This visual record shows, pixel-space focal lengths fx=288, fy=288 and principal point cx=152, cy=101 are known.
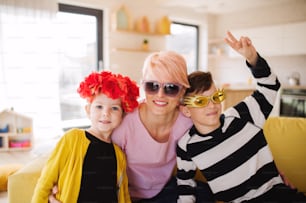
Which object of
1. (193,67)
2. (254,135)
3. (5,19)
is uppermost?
(5,19)

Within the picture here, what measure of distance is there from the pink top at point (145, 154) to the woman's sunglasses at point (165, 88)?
0.15 metres

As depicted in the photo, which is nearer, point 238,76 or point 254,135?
point 254,135

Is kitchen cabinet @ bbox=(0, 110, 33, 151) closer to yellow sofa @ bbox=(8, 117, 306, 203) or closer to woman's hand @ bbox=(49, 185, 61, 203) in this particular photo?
woman's hand @ bbox=(49, 185, 61, 203)

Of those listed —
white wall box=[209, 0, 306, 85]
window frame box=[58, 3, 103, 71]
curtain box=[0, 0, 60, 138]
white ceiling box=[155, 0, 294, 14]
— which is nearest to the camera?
curtain box=[0, 0, 60, 138]

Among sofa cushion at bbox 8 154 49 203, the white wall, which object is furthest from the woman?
the white wall

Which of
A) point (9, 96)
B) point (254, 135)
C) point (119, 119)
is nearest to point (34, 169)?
point (119, 119)

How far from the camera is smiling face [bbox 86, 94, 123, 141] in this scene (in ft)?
3.77

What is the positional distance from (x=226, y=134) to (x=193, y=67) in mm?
4780

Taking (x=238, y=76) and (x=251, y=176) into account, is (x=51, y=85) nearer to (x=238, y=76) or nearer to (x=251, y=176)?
(x=251, y=176)

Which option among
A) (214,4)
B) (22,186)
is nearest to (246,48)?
(22,186)

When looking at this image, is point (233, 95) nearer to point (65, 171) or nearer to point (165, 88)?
point (165, 88)

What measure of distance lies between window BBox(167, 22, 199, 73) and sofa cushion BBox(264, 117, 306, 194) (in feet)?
12.9

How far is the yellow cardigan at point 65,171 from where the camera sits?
1.04 meters

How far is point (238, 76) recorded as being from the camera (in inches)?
230
